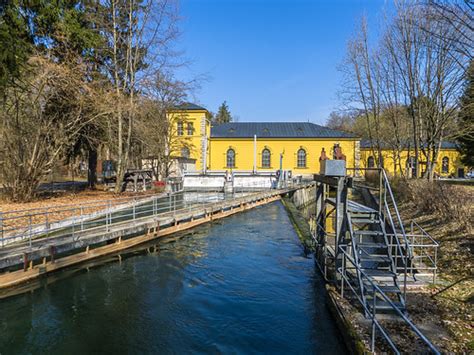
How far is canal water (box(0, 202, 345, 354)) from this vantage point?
683 centimetres

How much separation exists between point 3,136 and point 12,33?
5.77 meters

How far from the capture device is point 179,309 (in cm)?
838

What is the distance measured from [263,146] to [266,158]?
178 cm

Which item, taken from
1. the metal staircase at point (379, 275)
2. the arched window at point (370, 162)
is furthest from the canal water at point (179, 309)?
the arched window at point (370, 162)

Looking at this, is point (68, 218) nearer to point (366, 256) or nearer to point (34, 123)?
point (34, 123)

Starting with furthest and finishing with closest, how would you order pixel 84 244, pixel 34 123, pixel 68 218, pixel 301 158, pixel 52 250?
pixel 301 158, pixel 34 123, pixel 68 218, pixel 84 244, pixel 52 250

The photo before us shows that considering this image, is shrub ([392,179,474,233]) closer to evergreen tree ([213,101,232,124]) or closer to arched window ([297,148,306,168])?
arched window ([297,148,306,168])

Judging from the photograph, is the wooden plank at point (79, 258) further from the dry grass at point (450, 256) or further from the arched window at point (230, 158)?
the arched window at point (230, 158)

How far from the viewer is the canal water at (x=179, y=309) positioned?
22.4 ft

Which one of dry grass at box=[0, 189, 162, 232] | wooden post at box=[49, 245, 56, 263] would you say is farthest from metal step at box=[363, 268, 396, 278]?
dry grass at box=[0, 189, 162, 232]

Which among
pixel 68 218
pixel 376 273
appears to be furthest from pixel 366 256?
pixel 68 218

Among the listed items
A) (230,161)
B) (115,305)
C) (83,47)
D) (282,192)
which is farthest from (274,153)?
(115,305)

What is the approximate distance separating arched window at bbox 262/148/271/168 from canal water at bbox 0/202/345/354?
3669 centimetres

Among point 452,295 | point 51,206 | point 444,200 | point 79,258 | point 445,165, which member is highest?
point 445,165
